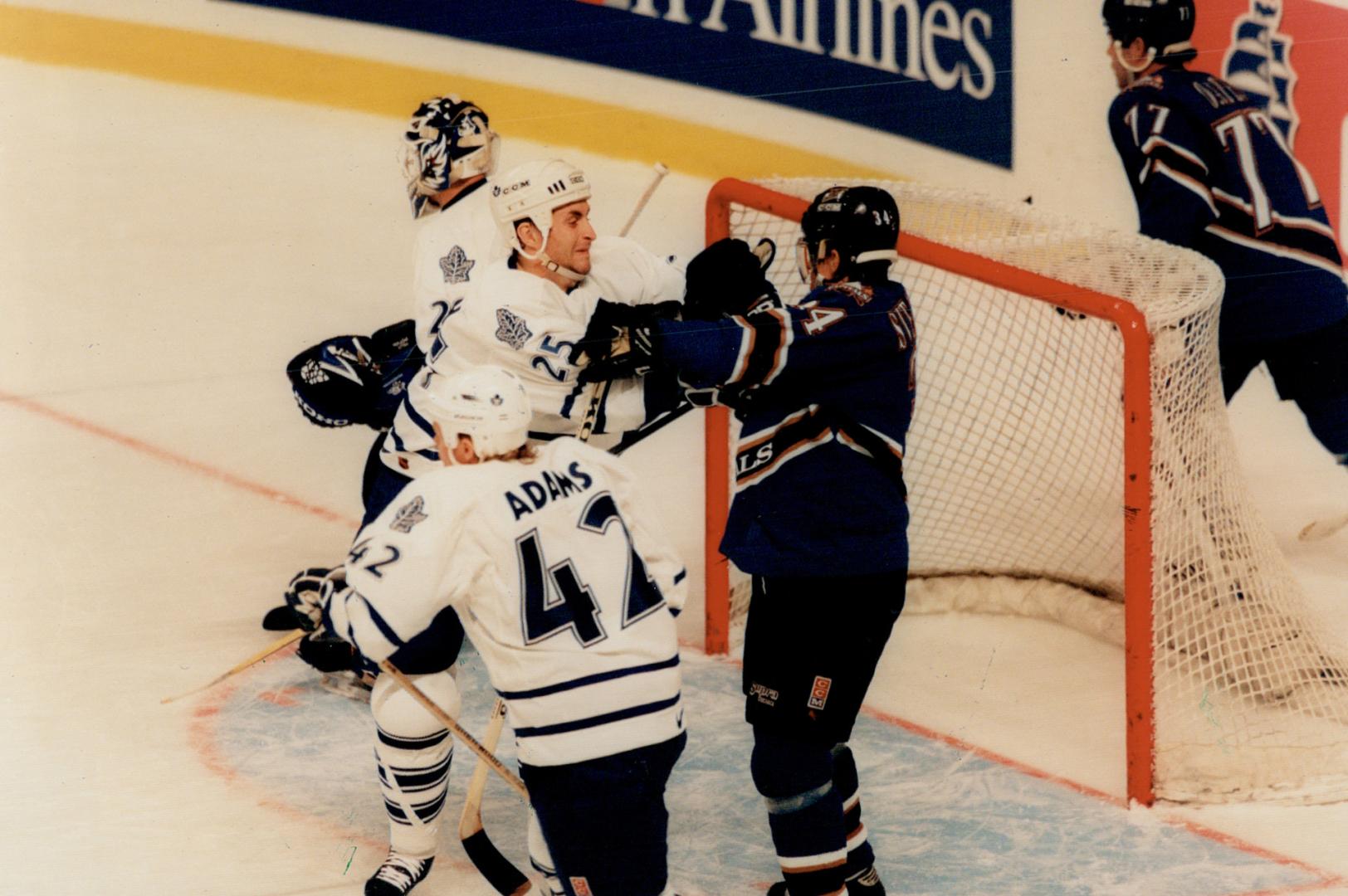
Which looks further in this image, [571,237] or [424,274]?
[424,274]

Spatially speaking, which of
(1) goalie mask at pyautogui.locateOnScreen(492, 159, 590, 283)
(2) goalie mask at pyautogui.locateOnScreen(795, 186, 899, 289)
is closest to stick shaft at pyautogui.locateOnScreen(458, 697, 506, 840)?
(1) goalie mask at pyautogui.locateOnScreen(492, 159, 590, 283)

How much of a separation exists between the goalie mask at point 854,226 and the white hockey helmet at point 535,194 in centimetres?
39

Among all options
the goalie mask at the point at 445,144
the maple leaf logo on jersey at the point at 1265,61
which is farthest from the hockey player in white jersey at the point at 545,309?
the maple leaf logo on jersey at the point at 1265,61

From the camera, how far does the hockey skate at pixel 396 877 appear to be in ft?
8.23

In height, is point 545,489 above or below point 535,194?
below

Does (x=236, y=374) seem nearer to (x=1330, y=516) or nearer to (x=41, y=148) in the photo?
(x=41, y=148)

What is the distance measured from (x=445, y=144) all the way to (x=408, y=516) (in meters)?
1.01

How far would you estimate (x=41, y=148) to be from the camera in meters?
4.55

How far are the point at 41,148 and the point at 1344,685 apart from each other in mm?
3394

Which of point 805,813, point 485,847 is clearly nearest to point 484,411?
point 805,813

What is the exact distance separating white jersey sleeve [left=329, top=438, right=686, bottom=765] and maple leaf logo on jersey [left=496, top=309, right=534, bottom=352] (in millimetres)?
469

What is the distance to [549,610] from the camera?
2057mm

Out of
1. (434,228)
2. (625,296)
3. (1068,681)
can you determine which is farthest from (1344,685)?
(434,228)

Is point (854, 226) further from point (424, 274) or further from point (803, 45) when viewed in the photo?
point (803, 45)
